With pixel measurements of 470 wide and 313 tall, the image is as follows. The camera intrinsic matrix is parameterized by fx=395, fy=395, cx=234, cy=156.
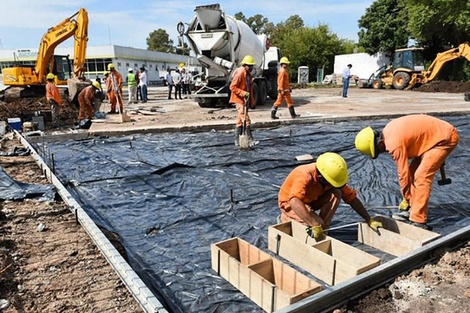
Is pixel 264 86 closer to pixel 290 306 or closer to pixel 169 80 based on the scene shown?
pixel 169 80

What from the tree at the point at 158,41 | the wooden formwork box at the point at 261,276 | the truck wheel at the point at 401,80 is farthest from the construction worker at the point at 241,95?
the tree at the point at 158,41

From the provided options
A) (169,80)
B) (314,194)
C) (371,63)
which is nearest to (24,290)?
(314,194)

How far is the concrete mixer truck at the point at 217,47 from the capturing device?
12.9 m

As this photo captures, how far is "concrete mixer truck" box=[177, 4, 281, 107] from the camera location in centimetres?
1287

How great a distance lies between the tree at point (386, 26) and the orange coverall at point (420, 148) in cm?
3163

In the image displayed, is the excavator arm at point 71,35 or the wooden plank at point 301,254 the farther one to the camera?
the excavator arm at point 71,35

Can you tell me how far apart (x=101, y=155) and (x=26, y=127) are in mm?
3541

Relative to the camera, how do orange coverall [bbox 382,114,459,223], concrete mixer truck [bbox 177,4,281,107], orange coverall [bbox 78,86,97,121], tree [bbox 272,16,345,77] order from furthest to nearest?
tree [bbox 272,16,345,77] → concrete mixer truck [bbox 177,4,281,107] → orange coverall [bbox 78,86,97,121] → orange coverall [bbox 382,114,459,223]

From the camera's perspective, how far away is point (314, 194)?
3715mm

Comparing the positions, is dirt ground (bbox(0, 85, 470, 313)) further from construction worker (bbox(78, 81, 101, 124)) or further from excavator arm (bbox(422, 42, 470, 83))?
excavator arm (bbox(422, 42, 470, 83))

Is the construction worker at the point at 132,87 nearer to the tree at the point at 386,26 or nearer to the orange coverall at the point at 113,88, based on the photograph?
the orange coverall at the point at 113,88

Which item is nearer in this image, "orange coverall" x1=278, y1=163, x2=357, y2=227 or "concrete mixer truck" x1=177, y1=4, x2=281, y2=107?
"orange coverall" x1=278, y1=163, x2=357, y2=227

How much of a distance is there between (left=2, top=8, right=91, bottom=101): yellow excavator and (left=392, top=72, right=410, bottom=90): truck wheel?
63.9 feet

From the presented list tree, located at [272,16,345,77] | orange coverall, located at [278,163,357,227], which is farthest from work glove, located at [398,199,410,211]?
tree, located at [272,16,345,77]
